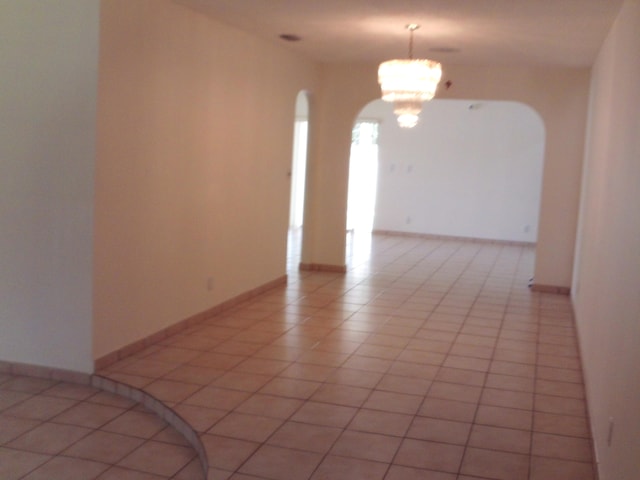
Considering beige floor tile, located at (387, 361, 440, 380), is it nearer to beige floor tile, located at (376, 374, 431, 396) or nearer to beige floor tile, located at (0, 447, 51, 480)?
beige floor tile, located at (376, 374, 431, 396)

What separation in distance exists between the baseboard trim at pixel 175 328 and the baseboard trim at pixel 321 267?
1.19 metres

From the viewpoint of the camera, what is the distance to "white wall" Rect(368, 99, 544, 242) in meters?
11.4

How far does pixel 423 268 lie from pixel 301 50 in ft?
10.6

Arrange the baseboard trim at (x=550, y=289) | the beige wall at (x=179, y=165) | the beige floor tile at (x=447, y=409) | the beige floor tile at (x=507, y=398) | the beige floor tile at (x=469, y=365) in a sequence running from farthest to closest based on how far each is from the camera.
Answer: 1. the baseboard trim at (x=550, y=289)
2. the beige floor tile at (x=469, y=365)
3. the beige wall at (x=179, y=165)
4. the beige floor tile at (x=507, y=398)
5. the beige floor tile at (x=447, y=409)

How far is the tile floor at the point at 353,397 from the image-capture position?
3.24 m

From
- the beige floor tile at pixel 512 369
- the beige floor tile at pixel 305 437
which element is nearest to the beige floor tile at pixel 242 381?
the beige floor tile at pixel 305 437

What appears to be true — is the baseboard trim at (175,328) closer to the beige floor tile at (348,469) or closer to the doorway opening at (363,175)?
the beige floor tile at (348,469)

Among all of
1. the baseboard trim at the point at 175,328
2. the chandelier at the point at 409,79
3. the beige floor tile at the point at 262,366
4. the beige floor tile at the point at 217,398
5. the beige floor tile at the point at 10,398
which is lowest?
the beige floor tile at the point at 10,398

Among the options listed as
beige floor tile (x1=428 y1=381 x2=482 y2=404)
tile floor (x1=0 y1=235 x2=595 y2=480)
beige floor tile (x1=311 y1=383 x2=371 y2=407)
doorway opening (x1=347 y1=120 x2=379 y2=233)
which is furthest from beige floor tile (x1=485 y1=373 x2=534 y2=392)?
doorway opening (x1=347 y1=120 x2=379 y2=233)

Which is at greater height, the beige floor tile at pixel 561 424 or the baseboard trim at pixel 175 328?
the baseboard trim at pixel 175 328

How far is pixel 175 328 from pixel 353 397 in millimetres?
1706

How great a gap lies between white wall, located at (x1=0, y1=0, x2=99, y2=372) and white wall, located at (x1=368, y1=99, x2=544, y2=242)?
26.7 ft

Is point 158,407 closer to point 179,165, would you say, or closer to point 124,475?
point 124,475

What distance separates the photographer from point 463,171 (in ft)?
38.7
